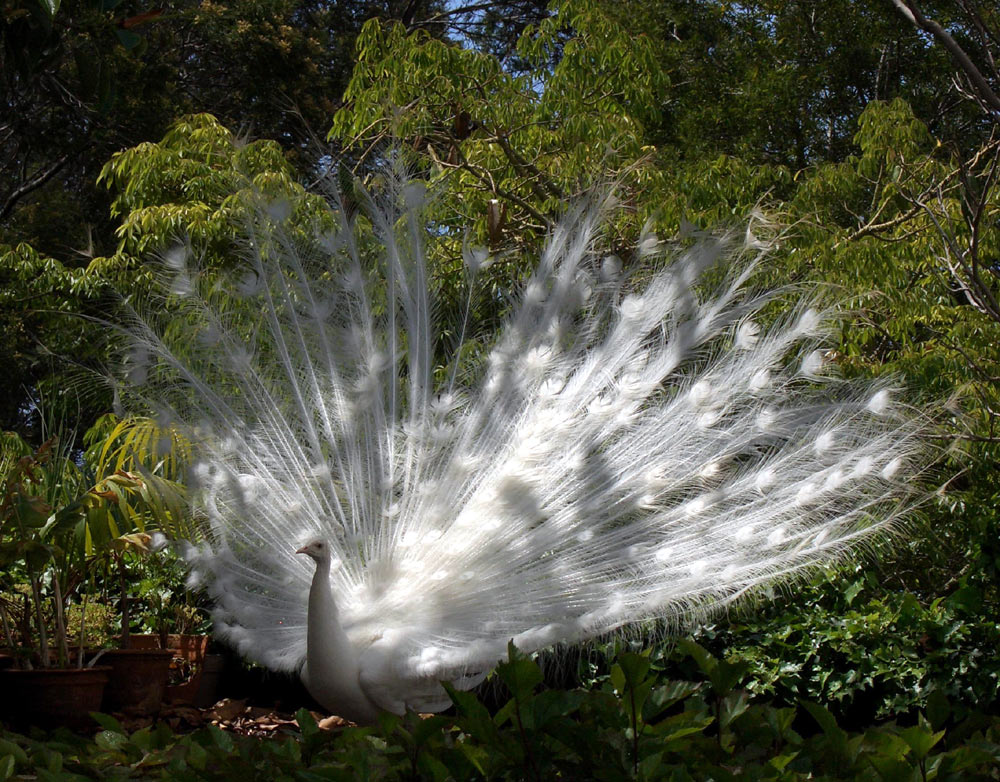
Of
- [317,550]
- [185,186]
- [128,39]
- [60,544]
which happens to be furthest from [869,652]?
[185,186]

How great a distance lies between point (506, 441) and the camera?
499 cm

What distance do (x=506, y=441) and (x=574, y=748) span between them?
3.76 meters

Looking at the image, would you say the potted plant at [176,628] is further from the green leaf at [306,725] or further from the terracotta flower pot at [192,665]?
the green leaf at [306,725]

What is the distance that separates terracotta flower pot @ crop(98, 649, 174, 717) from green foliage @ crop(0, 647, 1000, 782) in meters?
3.98

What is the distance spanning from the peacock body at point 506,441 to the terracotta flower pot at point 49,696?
2.23 ft

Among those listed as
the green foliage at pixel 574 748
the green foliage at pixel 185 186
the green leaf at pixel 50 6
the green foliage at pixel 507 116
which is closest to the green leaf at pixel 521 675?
the green foliage at pixel 574 748

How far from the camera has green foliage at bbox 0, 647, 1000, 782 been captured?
1.22 meters

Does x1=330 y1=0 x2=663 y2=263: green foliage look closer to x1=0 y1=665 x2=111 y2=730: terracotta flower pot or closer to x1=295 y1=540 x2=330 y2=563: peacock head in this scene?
x1=295 y1=540 x2=330 y2=563: peacock head

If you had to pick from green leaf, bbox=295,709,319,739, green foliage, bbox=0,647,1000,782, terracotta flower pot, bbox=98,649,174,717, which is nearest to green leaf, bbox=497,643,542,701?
green foliage, bbox=0,647,1000,782

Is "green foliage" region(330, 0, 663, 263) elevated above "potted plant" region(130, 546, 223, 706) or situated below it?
above

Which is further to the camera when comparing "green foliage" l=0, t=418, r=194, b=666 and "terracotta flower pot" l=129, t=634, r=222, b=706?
"terracotta flower pot" l=129, t=634, r=222, b=706

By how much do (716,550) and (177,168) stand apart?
527 cm

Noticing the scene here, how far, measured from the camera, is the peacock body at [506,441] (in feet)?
15.5

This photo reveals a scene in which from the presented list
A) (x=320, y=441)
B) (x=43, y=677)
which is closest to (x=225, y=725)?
(x=43, y=677)
